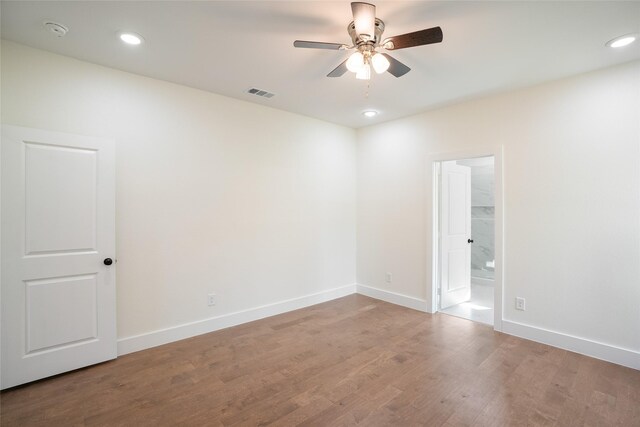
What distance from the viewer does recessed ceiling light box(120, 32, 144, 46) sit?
2.34 meters

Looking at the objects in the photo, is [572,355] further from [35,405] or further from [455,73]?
[35,405]

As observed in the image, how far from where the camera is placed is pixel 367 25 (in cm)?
188

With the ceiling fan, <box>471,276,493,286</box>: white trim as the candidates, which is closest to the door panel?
the ceiling fan

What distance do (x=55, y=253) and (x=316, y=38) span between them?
288 centimetres

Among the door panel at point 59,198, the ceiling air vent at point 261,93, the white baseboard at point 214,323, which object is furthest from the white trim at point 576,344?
the door panel at point 59,198

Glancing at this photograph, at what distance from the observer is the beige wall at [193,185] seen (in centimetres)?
273

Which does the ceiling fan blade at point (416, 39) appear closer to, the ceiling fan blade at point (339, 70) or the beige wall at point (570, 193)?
the ceiling fan blade at point (339, 70)

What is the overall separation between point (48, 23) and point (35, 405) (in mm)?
2814

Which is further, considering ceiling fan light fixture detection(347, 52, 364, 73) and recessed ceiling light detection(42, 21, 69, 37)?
recessed ceiling light detection(42, 21, 69, 37)

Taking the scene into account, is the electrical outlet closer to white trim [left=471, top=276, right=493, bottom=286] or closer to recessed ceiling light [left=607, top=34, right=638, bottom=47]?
recessed ceiling light [left=607, top=34, right=638, bottom=47]

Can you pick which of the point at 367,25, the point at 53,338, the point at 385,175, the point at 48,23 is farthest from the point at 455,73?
the point at 53,338

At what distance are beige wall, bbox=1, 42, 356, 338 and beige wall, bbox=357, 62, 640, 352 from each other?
2.11 m

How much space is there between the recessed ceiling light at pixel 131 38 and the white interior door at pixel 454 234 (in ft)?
12.3

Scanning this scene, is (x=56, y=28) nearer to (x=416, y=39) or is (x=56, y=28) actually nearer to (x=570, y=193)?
(x=416, y=39)
